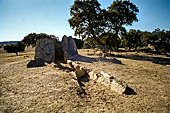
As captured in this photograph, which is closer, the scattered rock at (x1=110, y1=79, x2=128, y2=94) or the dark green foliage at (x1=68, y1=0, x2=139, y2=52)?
the scattered rock at (x1=110, y1=79, x2=128, y2=94)

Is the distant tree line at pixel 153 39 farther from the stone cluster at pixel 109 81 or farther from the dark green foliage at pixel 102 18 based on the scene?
the stone cluster at pixel 109 81

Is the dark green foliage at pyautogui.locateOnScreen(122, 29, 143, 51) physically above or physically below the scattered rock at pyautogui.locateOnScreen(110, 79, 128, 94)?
above

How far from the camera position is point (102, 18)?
24750 millimetres

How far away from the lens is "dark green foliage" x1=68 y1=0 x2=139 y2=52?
24234mm

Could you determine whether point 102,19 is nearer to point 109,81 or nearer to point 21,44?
point 109,81

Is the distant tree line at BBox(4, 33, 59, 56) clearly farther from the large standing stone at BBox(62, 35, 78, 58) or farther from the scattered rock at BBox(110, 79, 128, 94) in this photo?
the scattered rock at BBox(110, 79, 128, 94)

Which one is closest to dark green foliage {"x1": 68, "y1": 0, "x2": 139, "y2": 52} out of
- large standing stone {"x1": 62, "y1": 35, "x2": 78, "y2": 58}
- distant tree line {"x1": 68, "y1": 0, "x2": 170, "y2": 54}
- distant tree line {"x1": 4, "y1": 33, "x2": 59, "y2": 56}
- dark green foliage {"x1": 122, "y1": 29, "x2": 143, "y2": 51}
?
distant tree line {"x1": 68, "y1": 0, "x2": 170, "y2": 54}

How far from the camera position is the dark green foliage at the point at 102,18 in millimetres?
24234

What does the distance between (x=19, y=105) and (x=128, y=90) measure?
538cm

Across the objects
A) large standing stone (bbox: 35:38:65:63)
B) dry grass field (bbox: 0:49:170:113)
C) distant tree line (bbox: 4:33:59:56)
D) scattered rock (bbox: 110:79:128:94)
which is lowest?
dry grass field (bbox: 0:49:170:113)

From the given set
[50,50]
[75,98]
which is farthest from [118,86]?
[50,50]

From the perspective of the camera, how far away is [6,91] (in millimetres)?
5727

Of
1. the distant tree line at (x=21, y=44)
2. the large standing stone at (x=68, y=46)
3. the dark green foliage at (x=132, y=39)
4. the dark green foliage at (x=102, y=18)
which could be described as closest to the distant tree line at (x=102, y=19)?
the dark green foliage at (x=102, y=18)

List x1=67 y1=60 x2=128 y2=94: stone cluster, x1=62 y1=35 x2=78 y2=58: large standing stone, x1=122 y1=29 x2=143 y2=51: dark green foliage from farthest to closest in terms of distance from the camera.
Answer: x1=122 y1=29 x2=143 y2=51: dark green foliage
x1=62 y1=35 x2=78 y2=58: large standing stone
x1=67 y1=60 x2=128 y2=94: stone cluster
